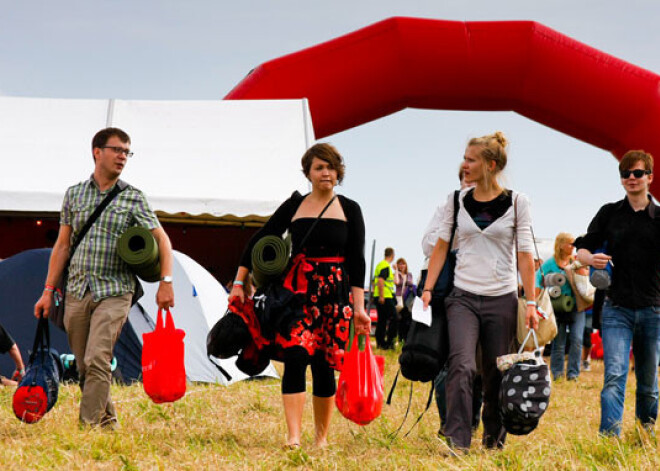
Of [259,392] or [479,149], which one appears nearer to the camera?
[479,149]

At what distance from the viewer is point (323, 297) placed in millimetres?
3975

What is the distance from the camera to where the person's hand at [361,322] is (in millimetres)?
3998

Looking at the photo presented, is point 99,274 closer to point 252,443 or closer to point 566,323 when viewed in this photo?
point 252,443

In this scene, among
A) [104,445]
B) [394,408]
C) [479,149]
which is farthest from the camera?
[394,408]

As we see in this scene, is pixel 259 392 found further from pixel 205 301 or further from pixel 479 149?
pixel 479 149

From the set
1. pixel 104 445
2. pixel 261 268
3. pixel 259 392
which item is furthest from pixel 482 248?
pixel 259 392

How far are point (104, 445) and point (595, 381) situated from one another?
20.7 ft

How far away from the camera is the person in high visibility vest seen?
13.0m

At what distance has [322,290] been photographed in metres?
3.98

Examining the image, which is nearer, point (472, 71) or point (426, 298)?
point (426, 298)

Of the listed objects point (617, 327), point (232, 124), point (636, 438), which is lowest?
point (636, 438)

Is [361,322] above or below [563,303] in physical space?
above

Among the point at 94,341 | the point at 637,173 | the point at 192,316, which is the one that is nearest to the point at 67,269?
the point at 94,341

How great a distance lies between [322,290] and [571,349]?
18.0 ft
